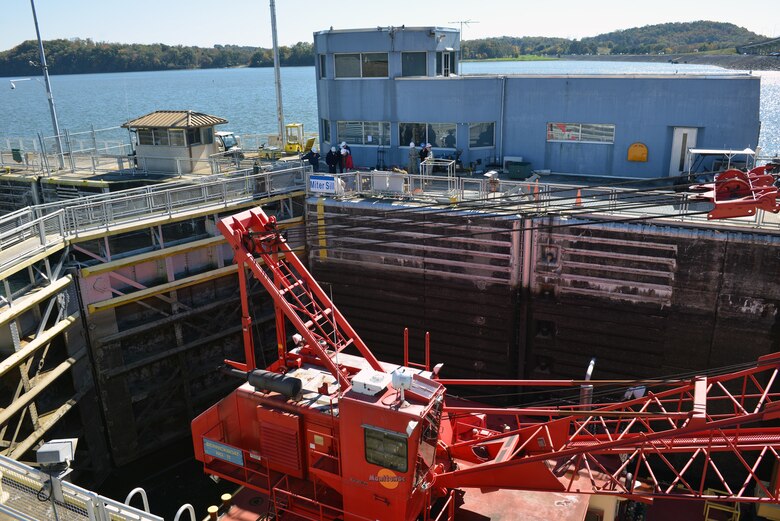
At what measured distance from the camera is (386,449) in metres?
11.5

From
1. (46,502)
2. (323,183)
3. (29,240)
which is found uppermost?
(323,183)

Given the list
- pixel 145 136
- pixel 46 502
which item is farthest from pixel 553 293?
pixel 145 136

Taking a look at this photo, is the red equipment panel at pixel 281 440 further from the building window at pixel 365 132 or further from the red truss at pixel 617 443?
the building window at pixel 365 132

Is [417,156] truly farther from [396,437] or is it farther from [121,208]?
[396,437]

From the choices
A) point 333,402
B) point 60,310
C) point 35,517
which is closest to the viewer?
point 35,517

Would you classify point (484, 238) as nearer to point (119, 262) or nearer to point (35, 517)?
point (119, 262)

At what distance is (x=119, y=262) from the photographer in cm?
1709

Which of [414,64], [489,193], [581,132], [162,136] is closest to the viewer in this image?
[489,193]

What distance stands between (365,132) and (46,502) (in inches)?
790

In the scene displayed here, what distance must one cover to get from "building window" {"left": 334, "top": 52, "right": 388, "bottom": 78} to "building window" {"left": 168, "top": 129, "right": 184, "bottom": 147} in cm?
691

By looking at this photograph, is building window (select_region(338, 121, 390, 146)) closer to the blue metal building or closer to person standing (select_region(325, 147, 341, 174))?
the blue metal building

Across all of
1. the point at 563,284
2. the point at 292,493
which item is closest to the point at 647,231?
the point at 563,284

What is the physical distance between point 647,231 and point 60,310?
15178mm

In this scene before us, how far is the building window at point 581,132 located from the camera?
2336 centimetres
